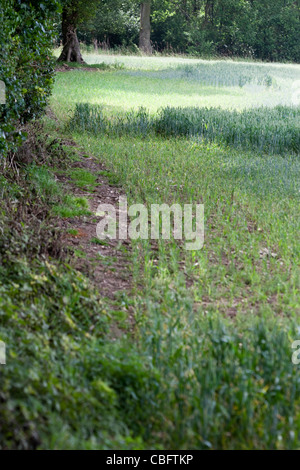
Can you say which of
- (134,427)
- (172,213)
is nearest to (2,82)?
(172,213)

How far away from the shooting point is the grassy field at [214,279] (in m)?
2.99

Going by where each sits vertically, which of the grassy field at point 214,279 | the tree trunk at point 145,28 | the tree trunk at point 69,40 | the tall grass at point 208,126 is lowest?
the grassy field at point 214,279

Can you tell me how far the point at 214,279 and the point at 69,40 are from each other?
99.1 ft

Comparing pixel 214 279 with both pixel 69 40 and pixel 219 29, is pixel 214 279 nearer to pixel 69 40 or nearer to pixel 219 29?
pixel 69 40

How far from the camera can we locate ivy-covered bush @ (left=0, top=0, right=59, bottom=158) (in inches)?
239

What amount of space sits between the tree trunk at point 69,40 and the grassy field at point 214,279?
1794cm

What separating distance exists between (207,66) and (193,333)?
3070 cm

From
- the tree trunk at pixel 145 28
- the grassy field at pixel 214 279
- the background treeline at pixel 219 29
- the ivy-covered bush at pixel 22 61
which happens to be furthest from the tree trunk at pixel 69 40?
the ivy-covered bush at pixel 22 61

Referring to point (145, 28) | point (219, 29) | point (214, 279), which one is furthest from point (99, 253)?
point (219, 29)

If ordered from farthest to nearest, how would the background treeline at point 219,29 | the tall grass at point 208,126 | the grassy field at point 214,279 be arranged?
1. the background treeline at point 219,29
2. the tall grass at point 208,126
3. the grassy field at point 214,279

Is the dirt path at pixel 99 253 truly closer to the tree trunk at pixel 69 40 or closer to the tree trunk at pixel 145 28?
the tree trunk at pixel 69 40

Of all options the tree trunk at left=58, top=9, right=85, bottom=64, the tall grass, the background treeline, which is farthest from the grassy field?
the background treeline

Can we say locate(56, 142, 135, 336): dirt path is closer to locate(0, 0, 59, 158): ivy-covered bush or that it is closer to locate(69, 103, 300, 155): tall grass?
locate(0, 0, 59, 158): ivy-covered bush
